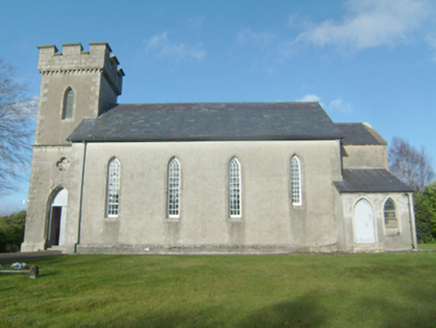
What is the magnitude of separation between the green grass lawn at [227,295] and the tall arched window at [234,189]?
5463 mm

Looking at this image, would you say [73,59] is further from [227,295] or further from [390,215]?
[390,215]

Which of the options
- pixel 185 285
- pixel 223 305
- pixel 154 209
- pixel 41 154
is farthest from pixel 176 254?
pixel 41 154

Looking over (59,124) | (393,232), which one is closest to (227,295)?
(393,232)

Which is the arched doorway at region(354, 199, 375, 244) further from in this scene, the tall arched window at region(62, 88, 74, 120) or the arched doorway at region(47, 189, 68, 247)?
the tall arched window at region(62, 88, 74, 120)

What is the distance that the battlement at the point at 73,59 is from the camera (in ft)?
82.8

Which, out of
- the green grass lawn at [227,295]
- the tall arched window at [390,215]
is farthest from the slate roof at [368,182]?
the green grass lawn at [227,295]

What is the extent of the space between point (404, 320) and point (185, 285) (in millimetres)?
6469

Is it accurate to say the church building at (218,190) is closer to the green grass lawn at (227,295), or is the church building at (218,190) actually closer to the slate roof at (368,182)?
the slate roof at (368,182)

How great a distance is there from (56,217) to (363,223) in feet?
69.0

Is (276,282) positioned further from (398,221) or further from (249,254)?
(398,221)

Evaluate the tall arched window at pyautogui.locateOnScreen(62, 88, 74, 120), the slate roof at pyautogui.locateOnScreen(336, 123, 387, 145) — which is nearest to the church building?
the slate roof at pyautogui.locateOnScreen(336, 123, 387, 145)

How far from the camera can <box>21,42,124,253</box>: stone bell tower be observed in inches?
899

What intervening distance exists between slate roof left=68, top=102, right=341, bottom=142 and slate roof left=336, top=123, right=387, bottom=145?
8.06ft

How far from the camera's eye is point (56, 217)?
945 inches
